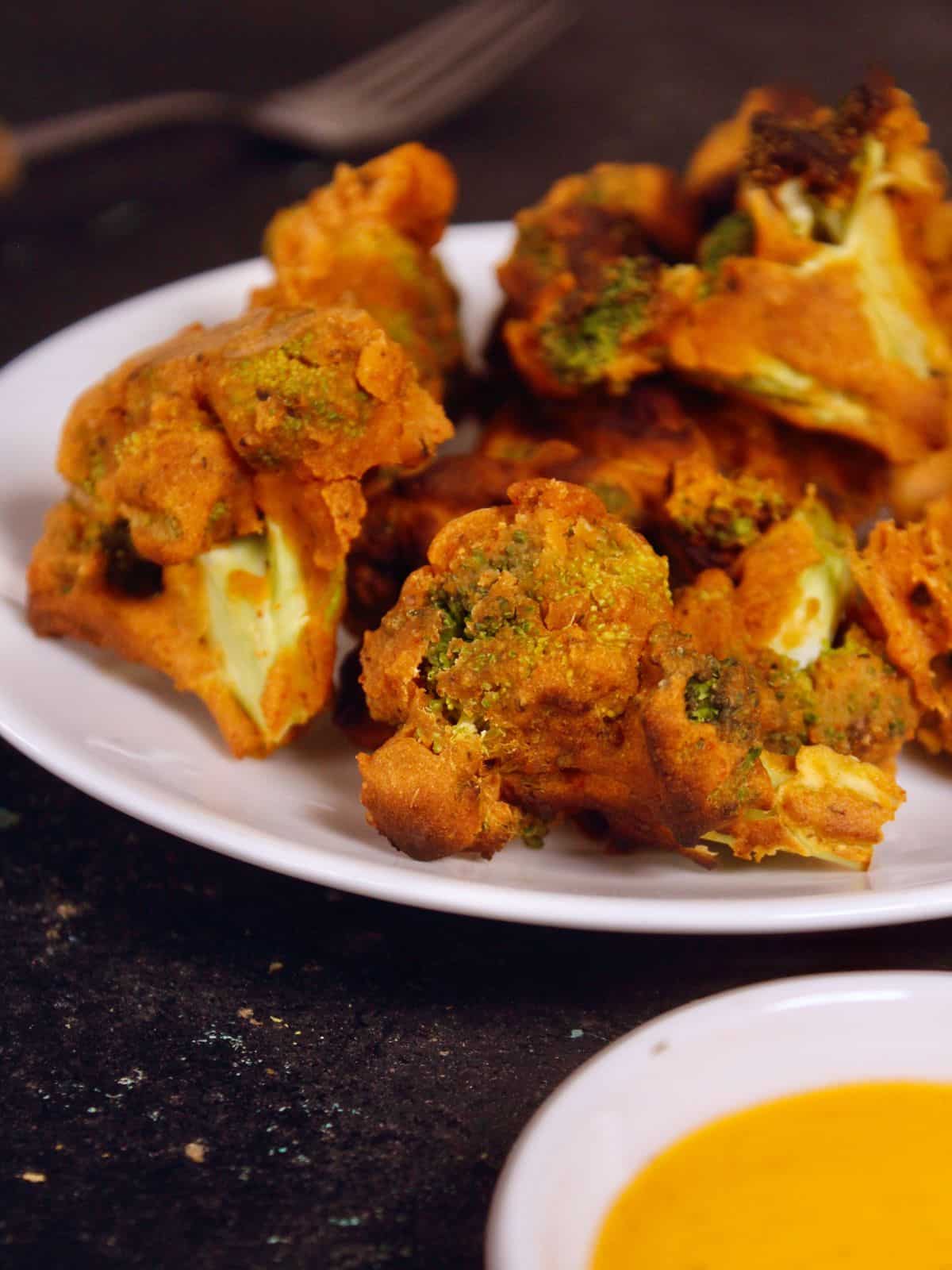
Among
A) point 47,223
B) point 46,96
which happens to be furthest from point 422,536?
point 46,96

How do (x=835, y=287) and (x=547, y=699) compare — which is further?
(x=835, y=287)

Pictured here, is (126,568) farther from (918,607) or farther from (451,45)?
(451,45)

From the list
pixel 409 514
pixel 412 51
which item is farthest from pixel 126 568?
pixel 412 51

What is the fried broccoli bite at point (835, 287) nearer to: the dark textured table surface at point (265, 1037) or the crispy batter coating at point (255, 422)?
the crispy batter coating at point (255, 422)

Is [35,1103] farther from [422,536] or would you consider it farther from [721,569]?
[721,569]

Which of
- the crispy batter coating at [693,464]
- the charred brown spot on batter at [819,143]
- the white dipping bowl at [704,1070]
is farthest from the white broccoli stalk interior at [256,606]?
the charred brown spot on batter at [819,143]

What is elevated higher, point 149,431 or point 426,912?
point 149,431
